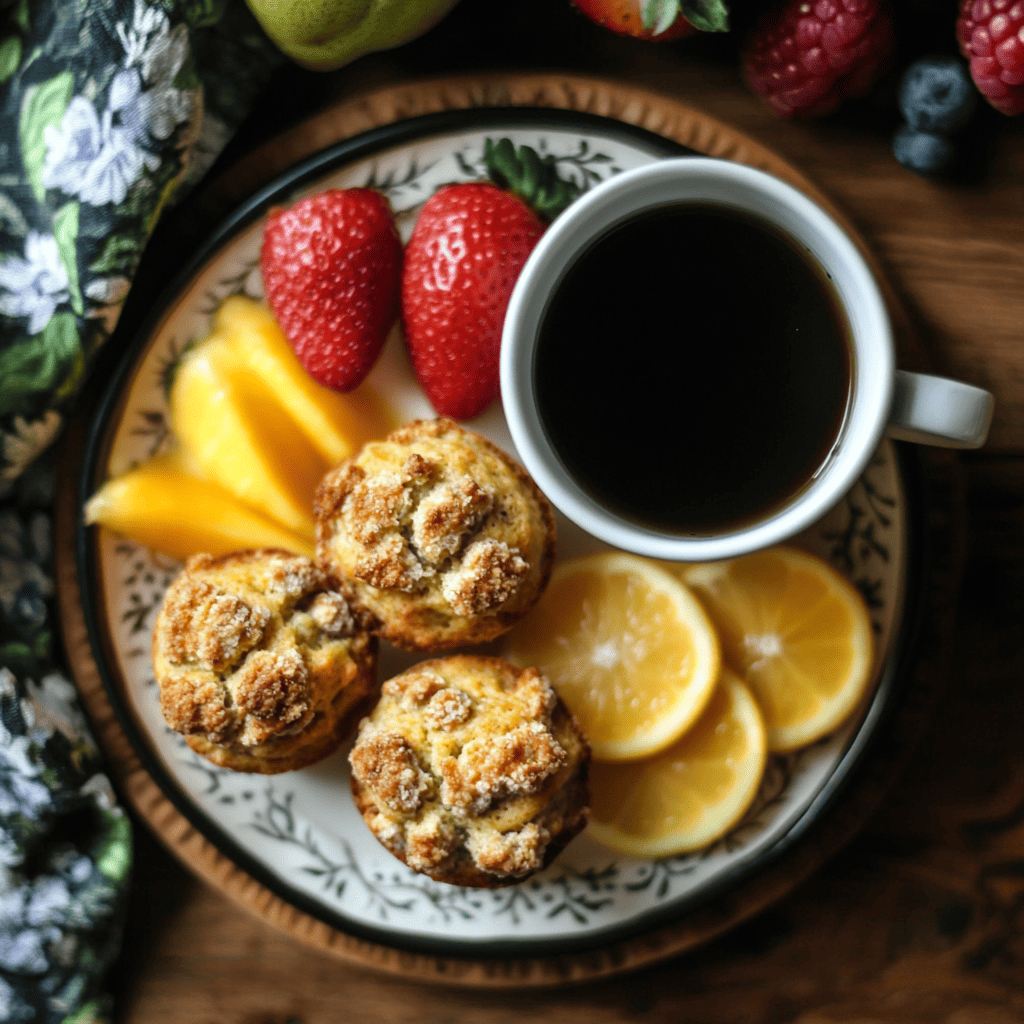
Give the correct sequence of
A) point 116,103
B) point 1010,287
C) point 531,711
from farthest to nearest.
Result: point 1010,287, point 116,103, point 531,711

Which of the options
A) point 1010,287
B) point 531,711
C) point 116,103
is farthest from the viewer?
point 1010,287

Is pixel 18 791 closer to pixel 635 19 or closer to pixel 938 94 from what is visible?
pixel 635 19

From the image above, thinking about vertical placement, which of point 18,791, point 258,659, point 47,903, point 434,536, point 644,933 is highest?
point 434,536

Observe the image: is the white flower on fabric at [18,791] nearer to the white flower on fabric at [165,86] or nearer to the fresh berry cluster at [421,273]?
the fresh berry cluster at [421,273]

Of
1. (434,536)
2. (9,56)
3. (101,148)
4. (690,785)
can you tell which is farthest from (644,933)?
(9,56)

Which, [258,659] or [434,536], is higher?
[434,536]

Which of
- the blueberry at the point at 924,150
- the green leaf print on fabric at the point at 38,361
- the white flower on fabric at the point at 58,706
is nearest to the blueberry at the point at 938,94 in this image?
the blueberry at the point at 924,150

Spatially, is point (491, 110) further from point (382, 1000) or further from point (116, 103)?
point (382, 1000)

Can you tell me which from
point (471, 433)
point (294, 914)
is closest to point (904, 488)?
point (471, 433)
